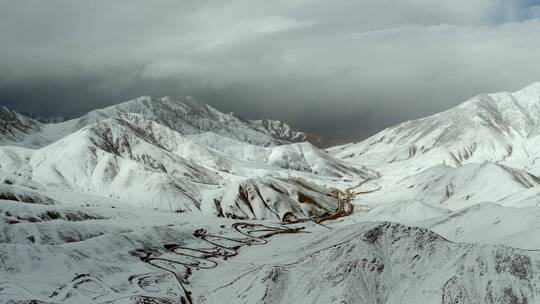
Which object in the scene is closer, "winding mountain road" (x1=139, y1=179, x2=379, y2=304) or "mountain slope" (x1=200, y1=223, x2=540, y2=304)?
"mountain slope" (x1=200, y1=223, x2=540, y2=304)

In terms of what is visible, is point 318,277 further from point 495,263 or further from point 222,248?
point 222,248

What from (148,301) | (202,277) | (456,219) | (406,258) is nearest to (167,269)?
(202,277)

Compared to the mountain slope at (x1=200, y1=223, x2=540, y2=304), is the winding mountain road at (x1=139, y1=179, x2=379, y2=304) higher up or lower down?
lower down

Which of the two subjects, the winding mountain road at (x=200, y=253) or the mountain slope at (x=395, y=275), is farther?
the winding mountain road at (x=200, y=253)

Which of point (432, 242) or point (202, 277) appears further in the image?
point (202, 277)

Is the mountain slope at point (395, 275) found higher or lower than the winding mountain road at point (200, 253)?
higher

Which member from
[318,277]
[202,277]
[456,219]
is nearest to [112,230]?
[202,277]

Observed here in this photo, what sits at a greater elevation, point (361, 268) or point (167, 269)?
point (361, 268)

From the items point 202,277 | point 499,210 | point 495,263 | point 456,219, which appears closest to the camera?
point 495,263

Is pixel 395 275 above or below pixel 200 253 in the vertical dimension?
above

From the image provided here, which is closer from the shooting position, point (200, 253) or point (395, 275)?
point (395, 275)

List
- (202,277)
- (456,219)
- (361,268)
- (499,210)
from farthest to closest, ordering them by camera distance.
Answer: (456,219) < (499,210) < (202,277) < (361,268)
